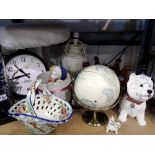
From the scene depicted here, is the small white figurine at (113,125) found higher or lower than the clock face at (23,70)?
lower

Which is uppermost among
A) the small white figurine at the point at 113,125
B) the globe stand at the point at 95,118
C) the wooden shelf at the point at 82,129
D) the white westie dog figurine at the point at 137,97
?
the white westie dog figurine at the point at 137,97

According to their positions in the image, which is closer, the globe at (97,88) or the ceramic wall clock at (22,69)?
the globe at (97,88)

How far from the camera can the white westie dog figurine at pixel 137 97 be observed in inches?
25.1

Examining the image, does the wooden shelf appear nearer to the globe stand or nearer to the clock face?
the globe stand

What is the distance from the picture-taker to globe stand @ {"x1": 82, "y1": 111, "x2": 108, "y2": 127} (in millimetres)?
717

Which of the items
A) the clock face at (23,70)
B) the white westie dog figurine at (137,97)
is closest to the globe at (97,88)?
the white westie dog figurine at (137,97)

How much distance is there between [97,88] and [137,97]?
0.44ft

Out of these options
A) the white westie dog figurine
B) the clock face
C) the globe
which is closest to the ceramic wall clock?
the clock face

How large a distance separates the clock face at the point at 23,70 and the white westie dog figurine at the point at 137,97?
1.09ft

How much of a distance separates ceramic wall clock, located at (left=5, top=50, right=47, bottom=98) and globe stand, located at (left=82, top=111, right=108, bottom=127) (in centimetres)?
24

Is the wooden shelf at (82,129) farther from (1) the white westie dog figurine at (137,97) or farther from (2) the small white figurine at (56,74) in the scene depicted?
(2) the small white figurine at (56,74)
